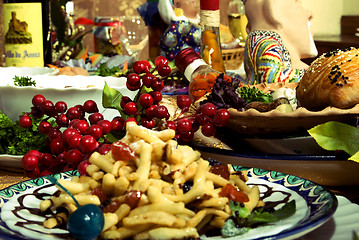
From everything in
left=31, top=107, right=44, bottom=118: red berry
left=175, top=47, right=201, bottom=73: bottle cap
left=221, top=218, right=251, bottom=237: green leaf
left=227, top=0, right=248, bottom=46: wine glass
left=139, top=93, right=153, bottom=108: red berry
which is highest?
left=227, top=0, right=248, bottom=46: wine glass

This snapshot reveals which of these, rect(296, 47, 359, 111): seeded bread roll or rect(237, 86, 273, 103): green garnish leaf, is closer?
rect(296, 47, 359, 111): seeded bread roll

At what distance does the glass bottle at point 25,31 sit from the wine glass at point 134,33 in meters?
0.57

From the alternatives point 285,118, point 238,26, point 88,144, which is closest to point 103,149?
point 88,144

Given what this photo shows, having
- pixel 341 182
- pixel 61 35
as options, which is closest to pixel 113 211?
pixel 341 182

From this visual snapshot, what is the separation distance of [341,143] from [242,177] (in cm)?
18

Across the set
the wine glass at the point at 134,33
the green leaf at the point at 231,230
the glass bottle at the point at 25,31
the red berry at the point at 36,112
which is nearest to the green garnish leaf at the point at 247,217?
the green leaf at the point at 231,230

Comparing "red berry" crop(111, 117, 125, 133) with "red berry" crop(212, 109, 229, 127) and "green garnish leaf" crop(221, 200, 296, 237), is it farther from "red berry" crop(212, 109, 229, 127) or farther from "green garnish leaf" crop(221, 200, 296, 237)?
"green garnish leaf" crop(221, 200, 296, 237)

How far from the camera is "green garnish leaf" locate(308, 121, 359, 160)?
67 centimetres

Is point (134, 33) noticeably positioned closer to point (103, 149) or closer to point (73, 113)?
point (73, 113)

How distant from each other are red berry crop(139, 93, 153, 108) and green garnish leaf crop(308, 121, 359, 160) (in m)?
0.22

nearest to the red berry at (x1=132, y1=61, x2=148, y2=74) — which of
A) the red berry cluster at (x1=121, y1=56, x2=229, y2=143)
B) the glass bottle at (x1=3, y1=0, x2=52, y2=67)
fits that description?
the red berry cluster at (x1=121, y1=56, x2=229, y2=143)

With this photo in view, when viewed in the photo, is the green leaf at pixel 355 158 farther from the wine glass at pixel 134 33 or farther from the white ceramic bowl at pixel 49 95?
the wine glass at pixel 134 33

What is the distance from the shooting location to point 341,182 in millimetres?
673

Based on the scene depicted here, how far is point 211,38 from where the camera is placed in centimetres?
123
